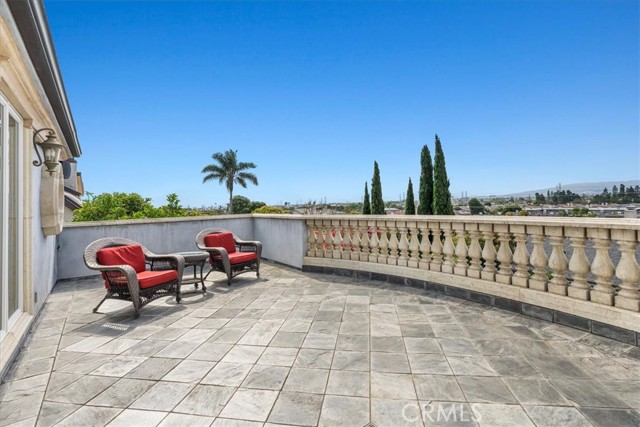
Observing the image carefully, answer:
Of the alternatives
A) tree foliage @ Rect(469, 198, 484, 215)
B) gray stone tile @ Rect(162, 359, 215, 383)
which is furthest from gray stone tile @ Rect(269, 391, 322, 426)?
tree foliage @ Rect(469, 198, 484, 215)

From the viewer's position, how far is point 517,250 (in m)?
3.82

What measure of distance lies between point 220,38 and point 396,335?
9.68 m

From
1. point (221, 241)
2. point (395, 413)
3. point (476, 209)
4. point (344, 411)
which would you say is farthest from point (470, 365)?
point (476, 209)

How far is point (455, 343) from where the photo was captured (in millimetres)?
2906

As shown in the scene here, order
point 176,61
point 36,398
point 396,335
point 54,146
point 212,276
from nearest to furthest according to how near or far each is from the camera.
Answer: point 36,398, point 396,335, point 54,146, point 212,276, point 176,61

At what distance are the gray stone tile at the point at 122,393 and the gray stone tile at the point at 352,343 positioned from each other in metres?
1.62

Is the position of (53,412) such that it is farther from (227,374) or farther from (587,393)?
(587,393)

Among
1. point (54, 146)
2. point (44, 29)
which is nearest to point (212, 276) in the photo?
point (54, 146)

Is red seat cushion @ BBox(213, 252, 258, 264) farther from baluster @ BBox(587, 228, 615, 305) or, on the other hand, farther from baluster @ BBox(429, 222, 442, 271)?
baluster @ BBox(587, 228, 615, 305)

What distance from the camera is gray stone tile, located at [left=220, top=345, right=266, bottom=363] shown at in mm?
2629

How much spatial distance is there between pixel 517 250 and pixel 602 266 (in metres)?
0.88

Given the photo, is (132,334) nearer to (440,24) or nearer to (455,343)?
(455,343)

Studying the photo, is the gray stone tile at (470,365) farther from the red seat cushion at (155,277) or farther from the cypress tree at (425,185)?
the cypress tree at (425,185)

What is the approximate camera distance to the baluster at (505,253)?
12.7 ft
